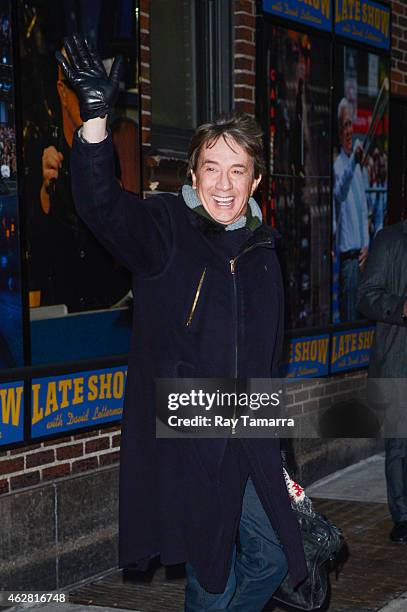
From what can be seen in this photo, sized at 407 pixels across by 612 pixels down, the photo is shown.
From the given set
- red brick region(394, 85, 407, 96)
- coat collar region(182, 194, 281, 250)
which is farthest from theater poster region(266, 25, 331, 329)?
coat collar region(182, 194, 281, 250)

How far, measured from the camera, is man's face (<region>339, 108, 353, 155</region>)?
30.2ft

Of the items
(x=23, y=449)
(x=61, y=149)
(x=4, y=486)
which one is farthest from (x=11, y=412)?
(x=61, y=149)

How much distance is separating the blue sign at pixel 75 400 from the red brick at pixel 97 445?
4.5 inches

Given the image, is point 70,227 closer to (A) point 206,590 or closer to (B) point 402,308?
(B) point 402,308

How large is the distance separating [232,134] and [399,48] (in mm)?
6787

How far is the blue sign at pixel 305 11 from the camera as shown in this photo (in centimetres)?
818

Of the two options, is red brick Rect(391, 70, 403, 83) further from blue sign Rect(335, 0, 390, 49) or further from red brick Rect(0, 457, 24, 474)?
red brick Rect(0, 457, 24, 474)

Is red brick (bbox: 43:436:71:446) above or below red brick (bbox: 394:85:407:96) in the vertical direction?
below

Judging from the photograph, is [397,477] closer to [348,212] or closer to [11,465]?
[11,465]

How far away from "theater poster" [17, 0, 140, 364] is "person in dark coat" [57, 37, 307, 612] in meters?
2.12

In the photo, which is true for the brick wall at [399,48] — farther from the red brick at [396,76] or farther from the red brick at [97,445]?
the red brick at [97,445]

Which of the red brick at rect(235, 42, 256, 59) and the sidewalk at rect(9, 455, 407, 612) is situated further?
the red brick at rect(235, 42, 256, 59)

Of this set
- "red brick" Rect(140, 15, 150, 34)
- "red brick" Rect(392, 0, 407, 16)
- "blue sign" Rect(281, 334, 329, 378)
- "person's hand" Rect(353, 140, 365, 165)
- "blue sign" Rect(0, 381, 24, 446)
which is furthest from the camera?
"red brick" Rect(392, 0, 407, 16)

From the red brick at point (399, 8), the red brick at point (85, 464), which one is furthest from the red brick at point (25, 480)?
the red brick at point (399, 8)
